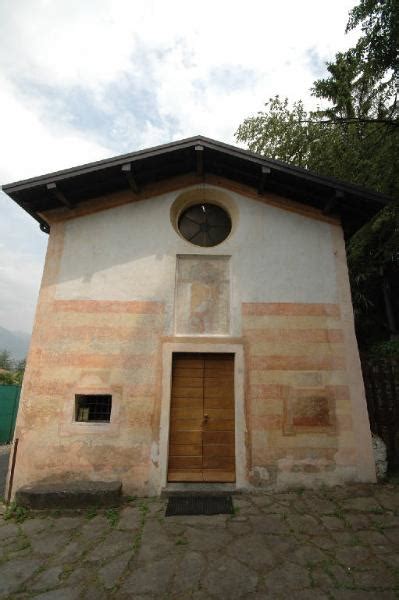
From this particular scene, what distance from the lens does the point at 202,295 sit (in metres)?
6.32

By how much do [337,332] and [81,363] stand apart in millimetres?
4782

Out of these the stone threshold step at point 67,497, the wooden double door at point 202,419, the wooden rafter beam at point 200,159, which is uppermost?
the wooden rafter beam at point 200,159

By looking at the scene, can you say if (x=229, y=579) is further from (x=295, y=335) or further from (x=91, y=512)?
(x=295, y=335)

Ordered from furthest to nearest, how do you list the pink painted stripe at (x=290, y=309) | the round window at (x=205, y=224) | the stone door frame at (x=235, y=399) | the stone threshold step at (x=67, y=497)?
the round window at (x=205, y=224) → the pink painted stripe at (x=290, y=309) → the stone door frame at (x=235, y=399) → the stone threshold step at (x=67, y=497)

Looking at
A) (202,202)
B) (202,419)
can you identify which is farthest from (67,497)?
(202,202)

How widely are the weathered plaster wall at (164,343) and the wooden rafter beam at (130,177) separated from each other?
344 millimetres

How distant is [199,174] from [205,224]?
3.58 feet

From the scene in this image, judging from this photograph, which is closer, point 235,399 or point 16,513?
point 16,513

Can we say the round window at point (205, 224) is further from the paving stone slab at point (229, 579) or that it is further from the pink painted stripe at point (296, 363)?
the paving stone slab at point (229, 579)

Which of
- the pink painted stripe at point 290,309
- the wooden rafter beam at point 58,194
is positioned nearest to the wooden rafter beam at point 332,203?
the pink painted stripe at point 290,309

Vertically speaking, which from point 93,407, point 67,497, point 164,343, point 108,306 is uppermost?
point 108,306

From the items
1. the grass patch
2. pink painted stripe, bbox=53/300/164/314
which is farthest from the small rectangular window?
pink painted stripe, bbox=53/300/164/314

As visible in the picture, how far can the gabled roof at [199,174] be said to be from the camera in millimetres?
6125

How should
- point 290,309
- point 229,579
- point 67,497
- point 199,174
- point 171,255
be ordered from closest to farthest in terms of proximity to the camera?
point 229,579, point 67,497, point 290,309, point 171,255, point 199,174
